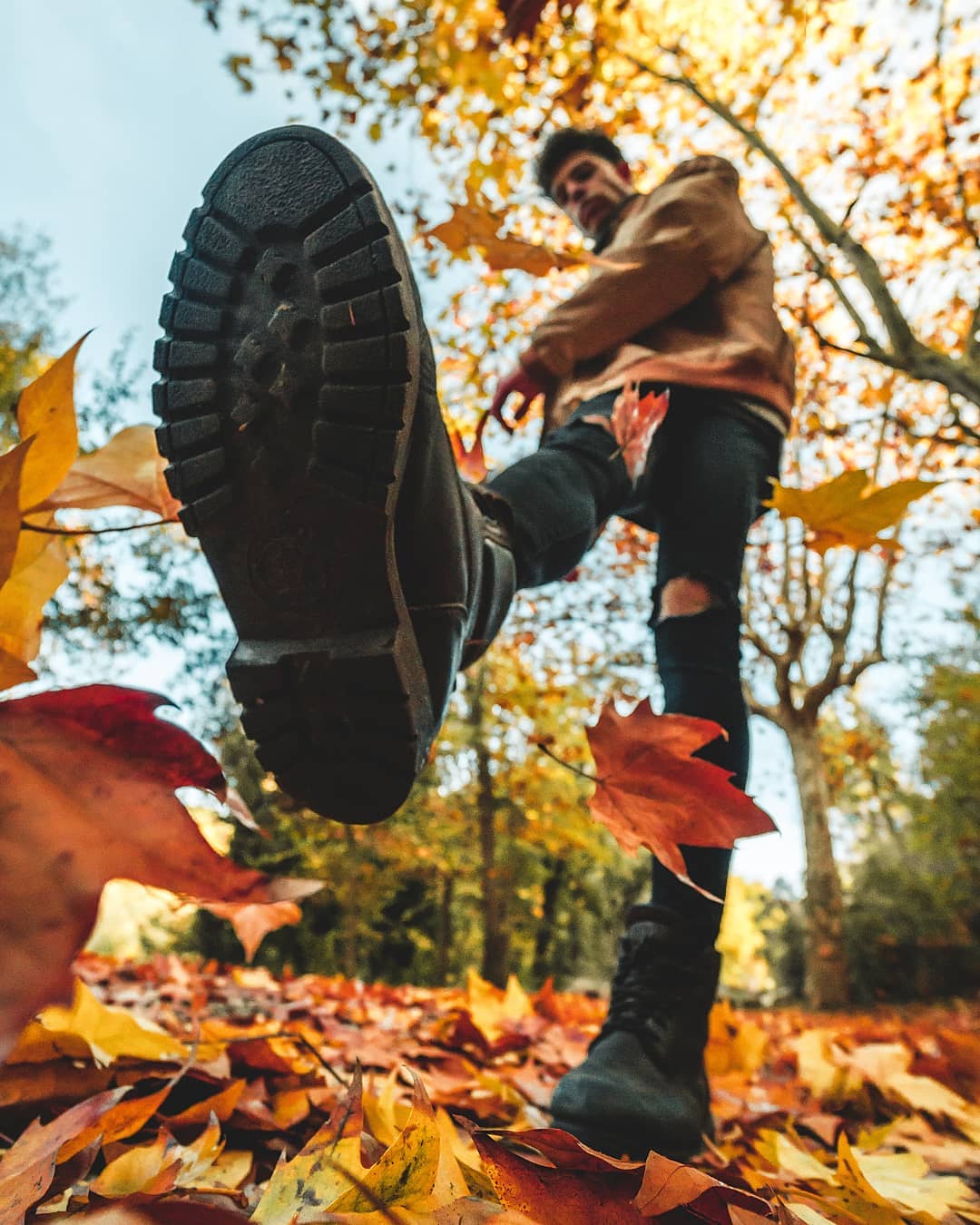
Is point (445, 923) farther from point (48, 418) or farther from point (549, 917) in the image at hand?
point (48, 418)

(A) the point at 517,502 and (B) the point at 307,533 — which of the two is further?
(A) the point at 517,502

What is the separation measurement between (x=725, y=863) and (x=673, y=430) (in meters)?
0.66

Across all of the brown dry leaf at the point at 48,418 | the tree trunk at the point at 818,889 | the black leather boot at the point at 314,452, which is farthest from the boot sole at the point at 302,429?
the tree trunk at the point at 818,889

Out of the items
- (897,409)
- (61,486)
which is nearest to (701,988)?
(61,486)

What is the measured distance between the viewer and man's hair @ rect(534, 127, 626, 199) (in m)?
1.77

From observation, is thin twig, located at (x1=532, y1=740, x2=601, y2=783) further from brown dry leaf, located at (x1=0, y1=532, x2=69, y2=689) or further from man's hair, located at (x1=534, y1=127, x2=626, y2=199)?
man's hair, located at (x1=534, y1=127, x2=626, y2=199)

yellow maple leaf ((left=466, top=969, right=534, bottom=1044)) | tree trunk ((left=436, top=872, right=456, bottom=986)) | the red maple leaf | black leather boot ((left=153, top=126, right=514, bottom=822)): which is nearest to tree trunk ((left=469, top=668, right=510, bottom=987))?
tree trunk ((left=436, top=872, right=456, bottom=986))

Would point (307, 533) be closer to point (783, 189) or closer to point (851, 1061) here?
point (851, 1061)

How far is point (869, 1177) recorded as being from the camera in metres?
0.67

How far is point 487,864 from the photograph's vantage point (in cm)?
572

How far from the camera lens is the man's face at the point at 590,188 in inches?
65.2

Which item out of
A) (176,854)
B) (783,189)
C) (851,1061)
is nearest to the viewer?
(176,854)

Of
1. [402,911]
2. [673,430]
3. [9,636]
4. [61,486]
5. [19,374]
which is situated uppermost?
[19,374]

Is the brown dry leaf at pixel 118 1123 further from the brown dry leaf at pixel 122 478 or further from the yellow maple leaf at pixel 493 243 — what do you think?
the yellow maple leaf at pixel 493 243
